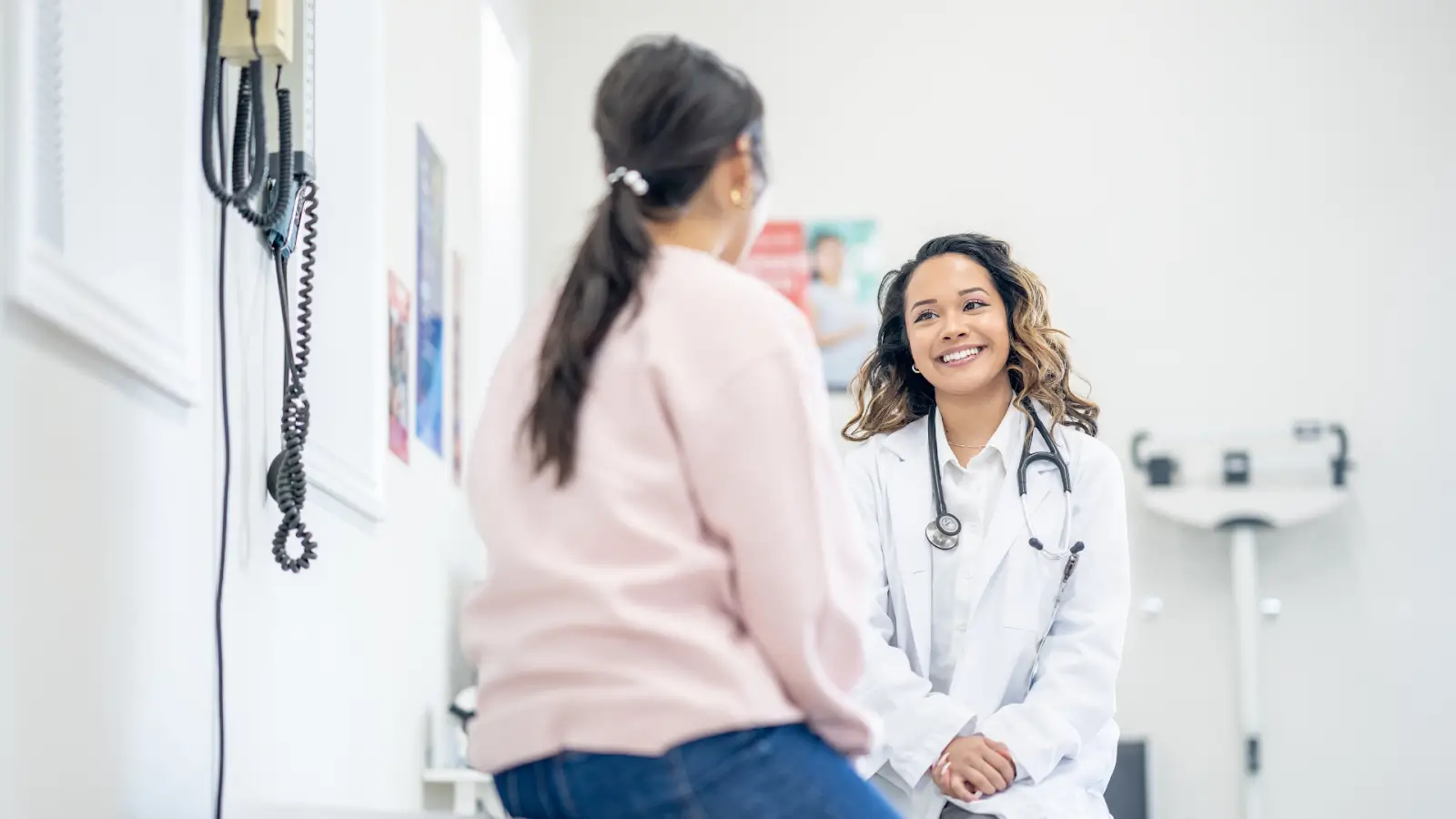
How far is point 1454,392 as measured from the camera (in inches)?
185

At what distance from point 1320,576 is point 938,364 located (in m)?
2.92

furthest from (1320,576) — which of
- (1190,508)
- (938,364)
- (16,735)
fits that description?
(16,735)

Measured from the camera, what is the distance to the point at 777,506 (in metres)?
1.22

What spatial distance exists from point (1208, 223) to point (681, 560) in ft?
13.1

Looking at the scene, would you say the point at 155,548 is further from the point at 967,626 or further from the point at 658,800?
the point at 967,626

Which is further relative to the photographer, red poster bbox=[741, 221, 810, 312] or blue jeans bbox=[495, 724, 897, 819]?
red poster bbox=[741, 221, 810, 312]

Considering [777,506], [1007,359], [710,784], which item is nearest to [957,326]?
[1007,359]

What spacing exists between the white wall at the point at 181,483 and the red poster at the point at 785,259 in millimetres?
1847

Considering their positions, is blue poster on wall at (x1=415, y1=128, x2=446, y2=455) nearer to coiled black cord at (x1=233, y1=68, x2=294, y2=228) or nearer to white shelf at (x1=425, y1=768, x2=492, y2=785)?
white shelf at (x1=425, y1=768, x2=492, y2=785)

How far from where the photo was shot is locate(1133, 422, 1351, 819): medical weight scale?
178 inches

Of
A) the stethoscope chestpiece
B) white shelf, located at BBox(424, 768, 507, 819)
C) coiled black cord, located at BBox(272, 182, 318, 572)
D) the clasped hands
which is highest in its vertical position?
coiled black cord, located at BBox(272, 182, 318, 572)

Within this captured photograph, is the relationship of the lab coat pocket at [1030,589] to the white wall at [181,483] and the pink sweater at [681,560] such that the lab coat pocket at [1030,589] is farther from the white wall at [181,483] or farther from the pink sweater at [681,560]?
the white wall at [181,483]

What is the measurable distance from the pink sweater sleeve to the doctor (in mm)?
765

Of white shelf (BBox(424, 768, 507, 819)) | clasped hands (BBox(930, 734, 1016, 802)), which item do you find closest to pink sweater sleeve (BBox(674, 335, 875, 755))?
clasped hands (BBox(930, 734, 1016, 802))
